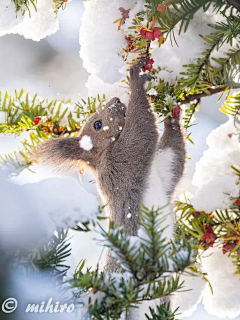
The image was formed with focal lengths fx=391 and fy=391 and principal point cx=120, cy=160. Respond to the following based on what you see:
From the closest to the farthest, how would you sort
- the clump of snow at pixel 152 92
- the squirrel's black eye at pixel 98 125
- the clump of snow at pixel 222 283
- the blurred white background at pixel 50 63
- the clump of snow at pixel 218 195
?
1. the clump of snow at pixel 218 195
2. the clump of snow at pixel 222 283
3. the clump of snow at pixel 152 92
4. the squirrel's black eye at pixel 98 125
5. the blurred white background at pixel 50 63

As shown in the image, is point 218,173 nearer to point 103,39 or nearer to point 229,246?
point 229,246

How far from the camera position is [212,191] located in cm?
67

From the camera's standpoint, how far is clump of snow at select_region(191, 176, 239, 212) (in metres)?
0.67

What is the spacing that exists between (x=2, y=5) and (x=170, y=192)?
0.62 meters

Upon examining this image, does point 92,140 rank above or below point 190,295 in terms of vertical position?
above

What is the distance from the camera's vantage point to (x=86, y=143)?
109cm

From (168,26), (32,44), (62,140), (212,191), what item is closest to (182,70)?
(168,26)

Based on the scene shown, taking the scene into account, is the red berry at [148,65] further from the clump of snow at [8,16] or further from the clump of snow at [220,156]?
the clump of snow at [8,16]

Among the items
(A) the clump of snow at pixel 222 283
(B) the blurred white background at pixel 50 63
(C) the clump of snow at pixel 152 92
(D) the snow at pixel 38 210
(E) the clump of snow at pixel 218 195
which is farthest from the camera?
(B) the blurred white background at pixel 50 63

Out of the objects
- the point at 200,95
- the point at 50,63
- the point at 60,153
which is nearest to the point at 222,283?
the point at 200,95

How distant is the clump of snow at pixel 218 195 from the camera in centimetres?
67

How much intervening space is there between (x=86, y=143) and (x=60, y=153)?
0.33ft

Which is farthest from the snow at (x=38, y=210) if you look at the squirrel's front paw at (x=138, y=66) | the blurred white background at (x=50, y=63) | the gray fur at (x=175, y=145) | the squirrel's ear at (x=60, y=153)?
the blurred white background at (x=50, y=63)

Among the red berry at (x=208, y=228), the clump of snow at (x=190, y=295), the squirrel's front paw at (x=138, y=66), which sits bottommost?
the clump of snow at (x=190, y=295)
